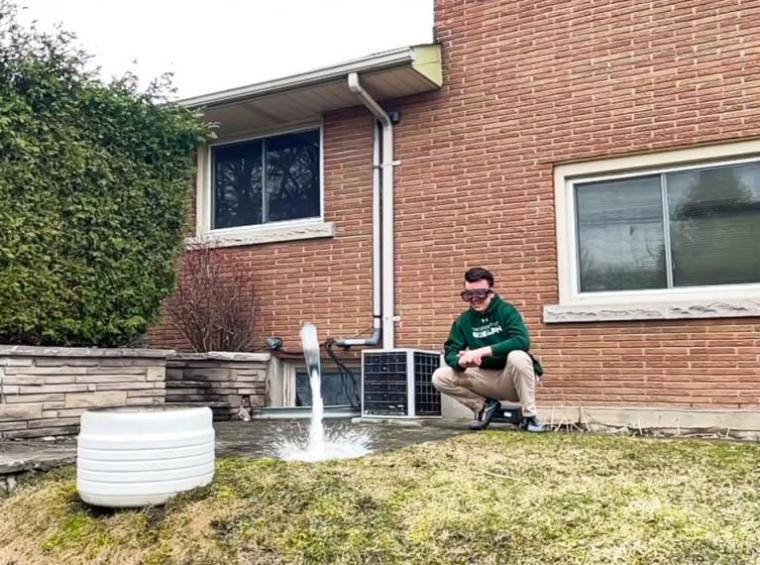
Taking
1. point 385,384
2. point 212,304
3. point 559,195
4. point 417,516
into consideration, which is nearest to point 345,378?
point 385,384

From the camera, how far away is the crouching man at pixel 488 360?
5043mm

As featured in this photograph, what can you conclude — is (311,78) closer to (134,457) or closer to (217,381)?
(217,381)

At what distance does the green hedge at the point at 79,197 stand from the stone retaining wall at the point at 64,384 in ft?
0.56

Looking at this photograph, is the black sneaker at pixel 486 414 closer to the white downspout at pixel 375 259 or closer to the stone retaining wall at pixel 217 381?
the white downspout at pixel 375 259

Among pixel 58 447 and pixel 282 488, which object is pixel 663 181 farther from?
pixel 58 447

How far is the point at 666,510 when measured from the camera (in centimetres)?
255

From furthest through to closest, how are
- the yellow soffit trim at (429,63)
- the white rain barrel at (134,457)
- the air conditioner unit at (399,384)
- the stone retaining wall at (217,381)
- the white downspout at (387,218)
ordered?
the white downspout at (387,218), the yellow soffit trim at (429,63), the stone retaining wall at (217,381), the air conditioner unit at (399,384), the white rain barrel at (134,457)

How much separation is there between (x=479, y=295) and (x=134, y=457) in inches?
123

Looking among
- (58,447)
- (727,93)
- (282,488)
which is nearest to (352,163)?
(727,93)

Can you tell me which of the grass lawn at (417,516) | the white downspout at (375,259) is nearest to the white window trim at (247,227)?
the white downspout at (375,259)

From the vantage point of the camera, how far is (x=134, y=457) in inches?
107

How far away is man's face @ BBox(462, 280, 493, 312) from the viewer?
527 centimetres

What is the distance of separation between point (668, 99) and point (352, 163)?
121 inches

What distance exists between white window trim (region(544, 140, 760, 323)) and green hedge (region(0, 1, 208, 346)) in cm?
330
